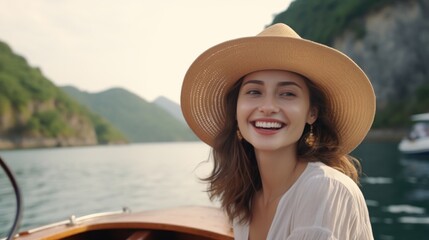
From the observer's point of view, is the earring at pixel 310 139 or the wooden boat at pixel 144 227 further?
the wooden boat at pixel 144 227

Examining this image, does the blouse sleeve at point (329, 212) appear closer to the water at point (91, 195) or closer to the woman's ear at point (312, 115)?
the woman's ear at point (312, 115)

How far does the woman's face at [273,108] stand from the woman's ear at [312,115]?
0.04 meters

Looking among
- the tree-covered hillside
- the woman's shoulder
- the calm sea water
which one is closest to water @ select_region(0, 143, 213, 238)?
the calm sea water

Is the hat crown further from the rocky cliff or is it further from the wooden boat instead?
the rocky cliff

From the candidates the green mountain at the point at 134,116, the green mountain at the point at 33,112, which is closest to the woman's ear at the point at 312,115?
the green mountain at the point at 33,112

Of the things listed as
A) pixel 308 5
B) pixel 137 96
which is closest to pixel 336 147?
pixel 308 5

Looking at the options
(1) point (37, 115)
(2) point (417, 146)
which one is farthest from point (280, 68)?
(1) point (37, 115)

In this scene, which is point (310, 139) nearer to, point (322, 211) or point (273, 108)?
point (273, 108)

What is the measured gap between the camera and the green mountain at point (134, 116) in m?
169

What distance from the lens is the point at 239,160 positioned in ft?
7.11

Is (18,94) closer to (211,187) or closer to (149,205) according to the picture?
(149,205)

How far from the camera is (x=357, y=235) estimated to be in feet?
5.34

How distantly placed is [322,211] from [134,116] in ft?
563

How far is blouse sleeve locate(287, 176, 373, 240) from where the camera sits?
→ 1.57 m
